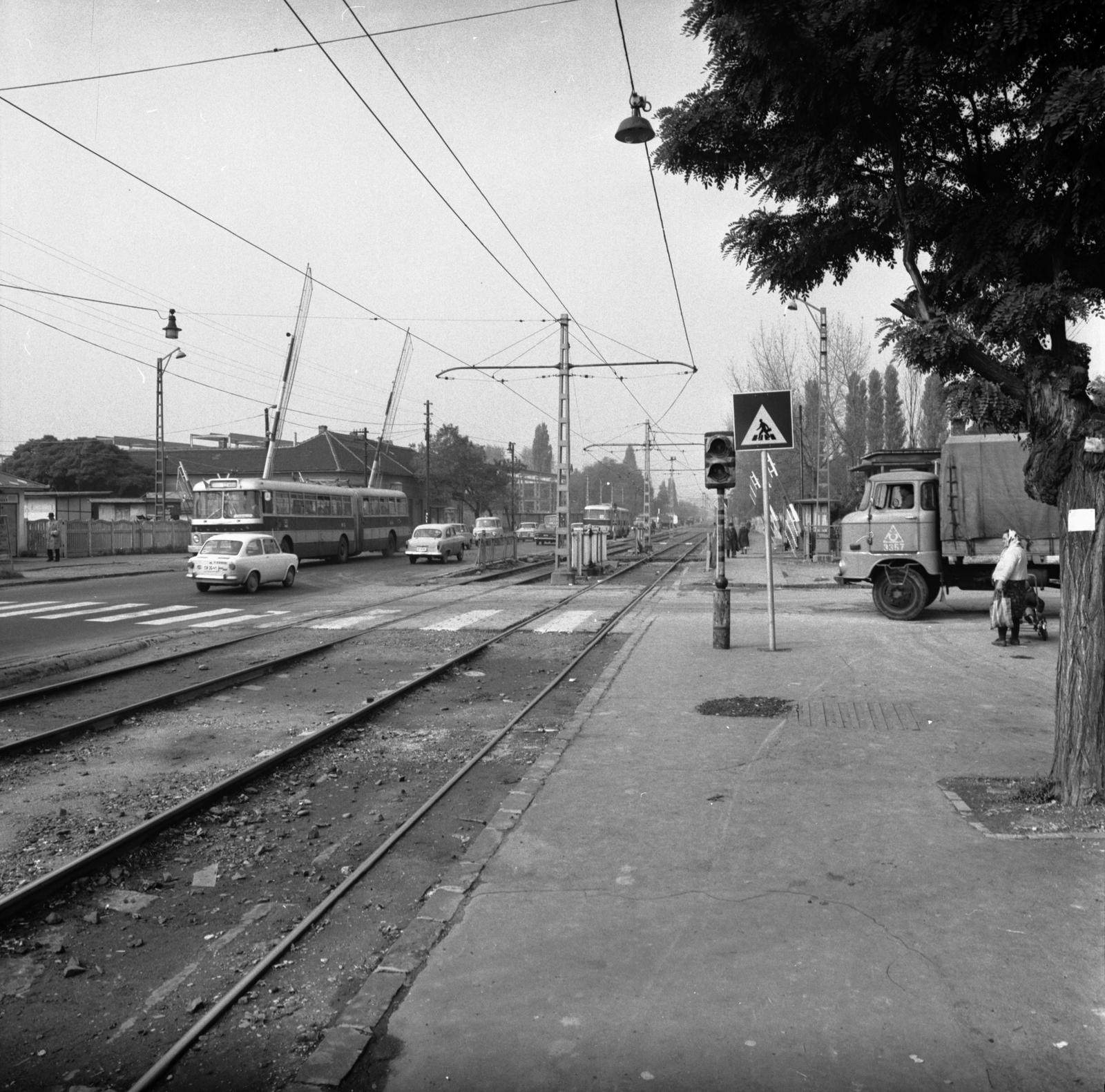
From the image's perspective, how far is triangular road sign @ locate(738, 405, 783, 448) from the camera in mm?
12438

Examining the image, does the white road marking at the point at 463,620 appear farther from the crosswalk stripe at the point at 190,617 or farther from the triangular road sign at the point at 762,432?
the triangular road sign at the point at 762,432

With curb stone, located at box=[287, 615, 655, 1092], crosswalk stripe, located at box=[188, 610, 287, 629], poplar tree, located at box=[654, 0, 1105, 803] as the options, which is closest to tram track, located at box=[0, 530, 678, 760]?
crosswalk stripe, located at box=[188, 610, 287, 629]

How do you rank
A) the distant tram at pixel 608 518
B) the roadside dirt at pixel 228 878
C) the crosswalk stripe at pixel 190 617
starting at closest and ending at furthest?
the roadside dirt at pixel 228 878 → the crosswalk stripe at pixel 190 617 → the distant tram at pixel 608 518

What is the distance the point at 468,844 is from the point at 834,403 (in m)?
38.9

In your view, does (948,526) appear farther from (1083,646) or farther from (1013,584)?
(1083,646)

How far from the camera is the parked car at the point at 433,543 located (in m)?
38.6

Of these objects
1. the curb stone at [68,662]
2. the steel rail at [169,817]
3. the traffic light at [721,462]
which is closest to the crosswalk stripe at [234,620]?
the curb stone at [68,662]

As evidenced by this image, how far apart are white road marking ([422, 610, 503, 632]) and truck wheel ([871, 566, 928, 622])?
7.24 meters

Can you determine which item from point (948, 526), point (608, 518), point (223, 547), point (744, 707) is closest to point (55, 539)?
point (223, 547)

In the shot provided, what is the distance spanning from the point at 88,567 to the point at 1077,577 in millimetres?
35541

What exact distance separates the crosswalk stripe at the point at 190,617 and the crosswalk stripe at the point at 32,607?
3.07 m

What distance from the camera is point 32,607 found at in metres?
20.1

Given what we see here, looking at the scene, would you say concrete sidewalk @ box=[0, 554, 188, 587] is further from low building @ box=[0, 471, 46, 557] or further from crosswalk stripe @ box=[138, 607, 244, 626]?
crosswalk stripe @ box=[138, 607, 244, 626]

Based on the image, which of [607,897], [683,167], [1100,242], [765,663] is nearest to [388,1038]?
[607,897]
